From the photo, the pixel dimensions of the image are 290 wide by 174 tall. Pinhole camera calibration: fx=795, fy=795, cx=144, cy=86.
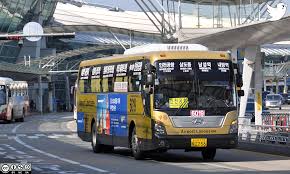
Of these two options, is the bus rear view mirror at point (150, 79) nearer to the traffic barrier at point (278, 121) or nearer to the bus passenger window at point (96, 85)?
the bus passenger window at point (96, 85)

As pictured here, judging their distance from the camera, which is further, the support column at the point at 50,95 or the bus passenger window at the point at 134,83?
the support column at the point at 50,95

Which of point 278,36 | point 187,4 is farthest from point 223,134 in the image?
point 187,4

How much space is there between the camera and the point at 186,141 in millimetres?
21406

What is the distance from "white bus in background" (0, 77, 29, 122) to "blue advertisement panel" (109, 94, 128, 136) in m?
33.9

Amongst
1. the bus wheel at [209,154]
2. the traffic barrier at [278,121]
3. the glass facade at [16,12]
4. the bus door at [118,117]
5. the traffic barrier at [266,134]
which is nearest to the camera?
the bus wheel at [209,154]

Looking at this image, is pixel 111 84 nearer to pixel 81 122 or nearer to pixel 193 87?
pixel 81 122

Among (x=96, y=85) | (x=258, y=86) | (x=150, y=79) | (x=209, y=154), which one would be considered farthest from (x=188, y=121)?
(x=258, y=86)

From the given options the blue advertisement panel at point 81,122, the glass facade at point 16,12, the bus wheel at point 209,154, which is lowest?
the bus wheel at point 209,154

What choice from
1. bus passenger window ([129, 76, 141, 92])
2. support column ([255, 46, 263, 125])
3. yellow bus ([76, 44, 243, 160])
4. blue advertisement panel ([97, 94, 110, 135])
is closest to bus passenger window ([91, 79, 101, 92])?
blue advertisement panel ([97, 94, 110, 135])

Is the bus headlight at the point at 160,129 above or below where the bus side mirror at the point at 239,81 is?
below

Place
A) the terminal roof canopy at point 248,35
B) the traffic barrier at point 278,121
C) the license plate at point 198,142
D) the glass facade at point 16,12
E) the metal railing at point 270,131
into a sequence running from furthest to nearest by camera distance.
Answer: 1. the glass facade at point 16,12
2. the terminal roof canopy at point 248,35
3. the traffic barrier at point 278,121
4. the metal railing at point 270,131
5. the license plate at point 198,142

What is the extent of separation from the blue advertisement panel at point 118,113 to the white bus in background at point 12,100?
3392 centimetres

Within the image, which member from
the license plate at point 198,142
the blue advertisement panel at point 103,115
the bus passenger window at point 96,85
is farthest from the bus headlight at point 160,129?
the bus passenger window at point 96,85

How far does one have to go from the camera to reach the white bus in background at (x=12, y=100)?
58062 mm
